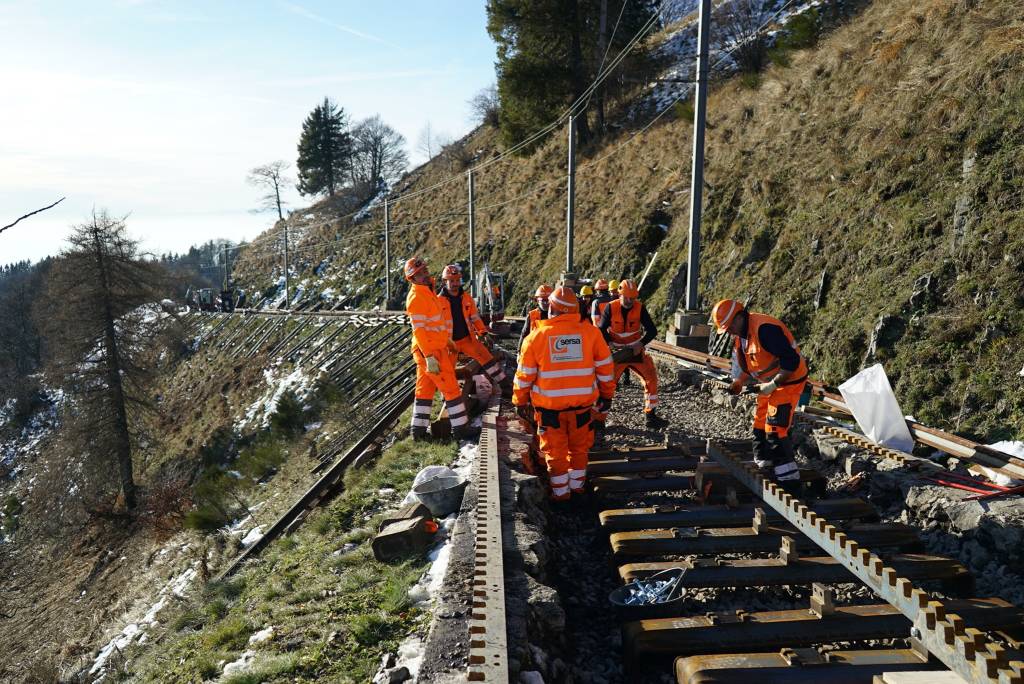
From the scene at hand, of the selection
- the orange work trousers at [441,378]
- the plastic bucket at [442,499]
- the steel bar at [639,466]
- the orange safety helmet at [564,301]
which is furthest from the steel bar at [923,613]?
the orange work trousers at [441,378]

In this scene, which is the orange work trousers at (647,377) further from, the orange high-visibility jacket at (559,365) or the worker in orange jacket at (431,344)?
the orange high-visibility jacket at (559,365)

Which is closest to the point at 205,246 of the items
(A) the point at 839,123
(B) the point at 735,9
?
(B) the point at 735,9

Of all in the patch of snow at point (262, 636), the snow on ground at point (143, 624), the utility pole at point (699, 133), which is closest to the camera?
the patch of snow at point (262, 636)

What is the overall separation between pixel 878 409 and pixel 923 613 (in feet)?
13.0

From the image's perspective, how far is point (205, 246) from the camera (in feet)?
402

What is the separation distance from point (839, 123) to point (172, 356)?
3941 centimetres

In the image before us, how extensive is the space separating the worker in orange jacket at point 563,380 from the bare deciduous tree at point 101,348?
21815 millimetres

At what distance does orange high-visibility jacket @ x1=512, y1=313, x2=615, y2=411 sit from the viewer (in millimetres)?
5633

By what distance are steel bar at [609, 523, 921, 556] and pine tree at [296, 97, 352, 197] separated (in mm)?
Result: 73298

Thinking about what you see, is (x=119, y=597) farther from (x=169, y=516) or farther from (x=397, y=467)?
(x=397, y=467)

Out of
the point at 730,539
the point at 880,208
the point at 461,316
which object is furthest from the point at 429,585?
the point at 880,208

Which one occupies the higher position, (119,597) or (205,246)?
(205,246)

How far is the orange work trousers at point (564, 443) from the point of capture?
574 centimetres

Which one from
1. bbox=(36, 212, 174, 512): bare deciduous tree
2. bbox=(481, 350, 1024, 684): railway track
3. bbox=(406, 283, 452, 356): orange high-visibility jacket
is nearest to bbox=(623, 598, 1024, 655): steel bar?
bbox=(481, 350, 1024, 684): railway track
